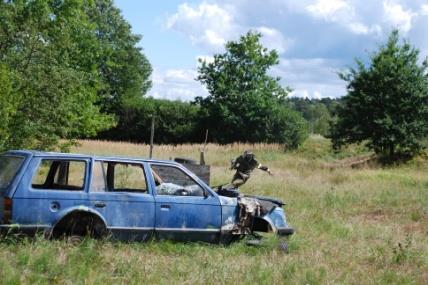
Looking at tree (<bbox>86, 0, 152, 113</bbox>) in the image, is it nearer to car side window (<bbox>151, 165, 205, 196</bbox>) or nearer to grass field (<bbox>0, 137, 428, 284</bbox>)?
grass field (<bbox>0, 137, 428, 284</bbox>)

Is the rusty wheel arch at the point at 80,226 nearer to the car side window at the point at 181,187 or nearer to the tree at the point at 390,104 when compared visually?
the car side window at the point at 181,187

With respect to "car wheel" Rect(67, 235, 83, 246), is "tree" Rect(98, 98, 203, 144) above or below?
above

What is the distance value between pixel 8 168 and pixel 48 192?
0.79 metres

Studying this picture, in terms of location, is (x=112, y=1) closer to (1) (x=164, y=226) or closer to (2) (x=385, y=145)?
(2) (x=385, y=145)

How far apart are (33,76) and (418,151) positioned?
2060cm

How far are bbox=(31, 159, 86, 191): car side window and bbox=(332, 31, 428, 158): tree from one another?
22566 millimetres

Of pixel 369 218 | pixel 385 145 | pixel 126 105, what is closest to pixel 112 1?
pixel 126 105

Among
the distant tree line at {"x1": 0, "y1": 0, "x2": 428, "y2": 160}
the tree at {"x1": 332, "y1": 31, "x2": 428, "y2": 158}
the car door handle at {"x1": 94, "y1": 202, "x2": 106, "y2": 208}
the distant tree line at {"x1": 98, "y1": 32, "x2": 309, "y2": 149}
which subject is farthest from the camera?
the distant tree line at {"x1": 98, "y1": 32, "x2": 309, "y2": 149}

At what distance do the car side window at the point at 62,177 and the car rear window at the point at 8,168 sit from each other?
1.22 feet

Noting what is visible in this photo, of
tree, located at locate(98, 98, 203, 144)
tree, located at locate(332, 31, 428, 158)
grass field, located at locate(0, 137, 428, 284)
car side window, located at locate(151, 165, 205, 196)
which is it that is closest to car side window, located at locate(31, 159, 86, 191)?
grass field, located at locate(0, 137, 428, 284)

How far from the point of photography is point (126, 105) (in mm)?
55469

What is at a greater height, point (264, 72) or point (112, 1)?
point (112, 1)

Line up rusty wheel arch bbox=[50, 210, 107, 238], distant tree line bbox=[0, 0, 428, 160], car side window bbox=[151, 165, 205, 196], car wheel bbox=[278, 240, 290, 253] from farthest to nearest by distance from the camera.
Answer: distant tree line bbox=[0, 0, 428, 160] → car side window bbox=[151, 165, 205, 196] → car wheel bbox=[278, 240, 290, 253] → rusty wheel arch bbox=[50, 210, 107, 238]

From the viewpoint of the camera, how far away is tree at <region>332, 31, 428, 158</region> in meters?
30.2
